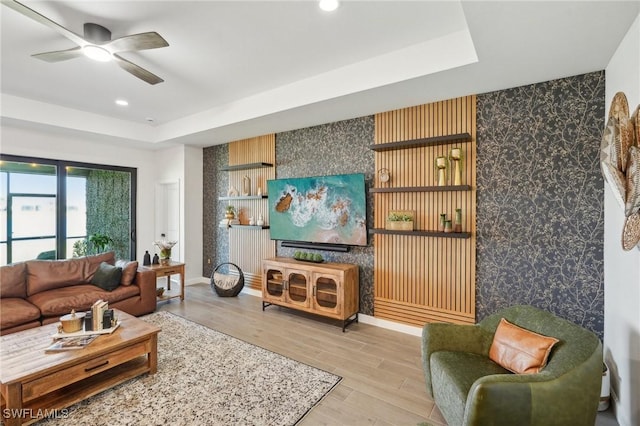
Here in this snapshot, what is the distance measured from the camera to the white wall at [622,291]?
1923 mm

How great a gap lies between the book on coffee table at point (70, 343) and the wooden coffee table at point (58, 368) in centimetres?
4

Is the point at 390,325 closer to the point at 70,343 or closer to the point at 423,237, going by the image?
the point at 423,237

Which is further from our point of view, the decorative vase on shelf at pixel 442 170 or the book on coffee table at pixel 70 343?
the decorative vase on shelf at pixel 442 170

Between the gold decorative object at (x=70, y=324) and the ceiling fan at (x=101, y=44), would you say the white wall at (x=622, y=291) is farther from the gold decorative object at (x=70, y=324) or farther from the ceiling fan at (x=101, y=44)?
the gold decorative object at (x=70, y=324)

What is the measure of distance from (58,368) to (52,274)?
7.62 feet

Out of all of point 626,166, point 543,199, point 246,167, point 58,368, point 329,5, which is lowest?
point 58,368

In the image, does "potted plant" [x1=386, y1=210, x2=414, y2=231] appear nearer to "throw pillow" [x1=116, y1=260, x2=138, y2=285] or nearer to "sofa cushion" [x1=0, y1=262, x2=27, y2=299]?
"throw pillow" [x1=116, y1=260, x2=138, y2=285]

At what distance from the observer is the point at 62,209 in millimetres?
5035

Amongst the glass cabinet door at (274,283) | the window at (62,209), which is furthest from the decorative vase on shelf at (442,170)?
the window at (62,209)

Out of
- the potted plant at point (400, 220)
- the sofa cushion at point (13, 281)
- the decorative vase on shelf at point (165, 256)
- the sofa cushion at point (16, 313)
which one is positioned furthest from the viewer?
the decorative vase on shelf at point (165, 256)

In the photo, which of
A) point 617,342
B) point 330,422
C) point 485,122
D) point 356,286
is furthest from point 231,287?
point 617,342

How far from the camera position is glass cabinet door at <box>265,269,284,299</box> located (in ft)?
14.0

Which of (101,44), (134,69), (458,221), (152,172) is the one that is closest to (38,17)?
(101,44)

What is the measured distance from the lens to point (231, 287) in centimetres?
503
